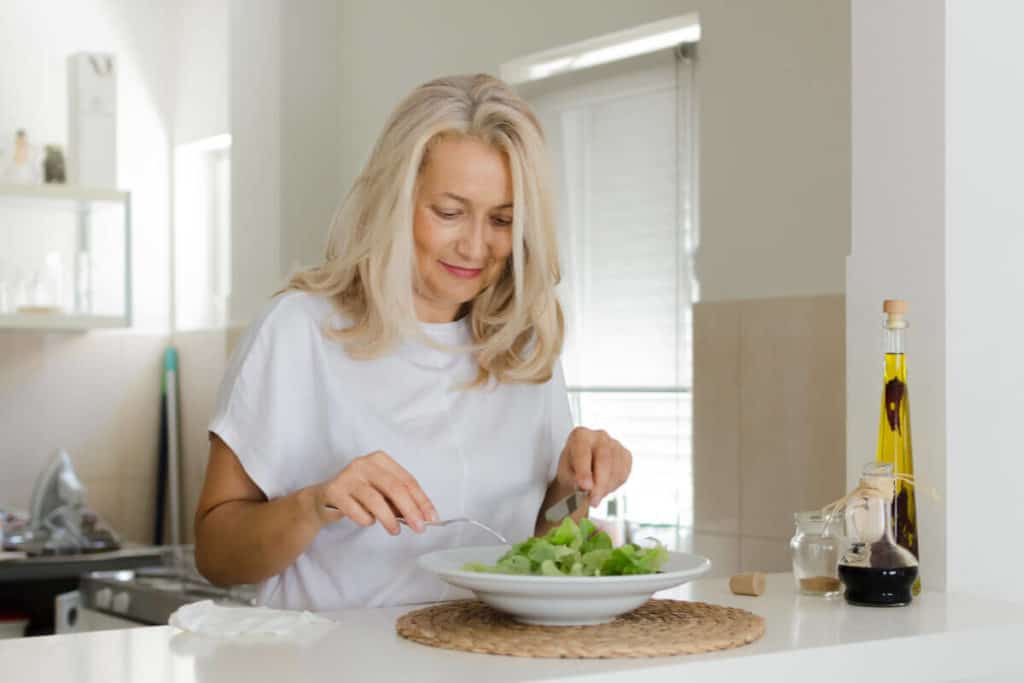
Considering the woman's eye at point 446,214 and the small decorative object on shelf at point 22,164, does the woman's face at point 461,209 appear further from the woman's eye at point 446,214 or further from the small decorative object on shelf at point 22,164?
the small decorative object on shelf at point 22,164

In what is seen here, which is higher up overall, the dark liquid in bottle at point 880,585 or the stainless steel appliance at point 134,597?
the dark liquid in bottle at point 880,585

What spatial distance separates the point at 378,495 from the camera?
1.38 m

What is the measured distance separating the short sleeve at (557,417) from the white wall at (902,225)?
0.37 m

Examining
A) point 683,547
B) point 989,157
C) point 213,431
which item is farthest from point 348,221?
point 683,547

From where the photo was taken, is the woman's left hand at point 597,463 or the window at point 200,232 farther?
the window at point 200,232

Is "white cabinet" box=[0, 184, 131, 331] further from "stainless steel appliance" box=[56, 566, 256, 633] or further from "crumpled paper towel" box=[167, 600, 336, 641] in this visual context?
"crumpled paper towel" box=[167, 600, 336, 641]

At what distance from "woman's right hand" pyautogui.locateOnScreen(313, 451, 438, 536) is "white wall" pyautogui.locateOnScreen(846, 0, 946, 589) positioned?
658mm

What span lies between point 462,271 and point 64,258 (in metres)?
2.89

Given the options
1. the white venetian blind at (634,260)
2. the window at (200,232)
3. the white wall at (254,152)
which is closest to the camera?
the white venetian blind at (634,260)

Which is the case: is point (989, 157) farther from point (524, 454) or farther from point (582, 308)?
point (582, 308)

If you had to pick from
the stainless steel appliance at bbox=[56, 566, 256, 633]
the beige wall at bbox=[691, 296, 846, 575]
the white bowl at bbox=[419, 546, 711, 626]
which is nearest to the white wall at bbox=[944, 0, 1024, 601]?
the white bowl at bbox=[419, 546, 711, 626]

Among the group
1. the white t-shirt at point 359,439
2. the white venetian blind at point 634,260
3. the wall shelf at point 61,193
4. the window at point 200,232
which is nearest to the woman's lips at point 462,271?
the white t-shirt at point 359,439

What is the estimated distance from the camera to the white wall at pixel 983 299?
1691mm

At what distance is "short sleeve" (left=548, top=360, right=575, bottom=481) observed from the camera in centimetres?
188
